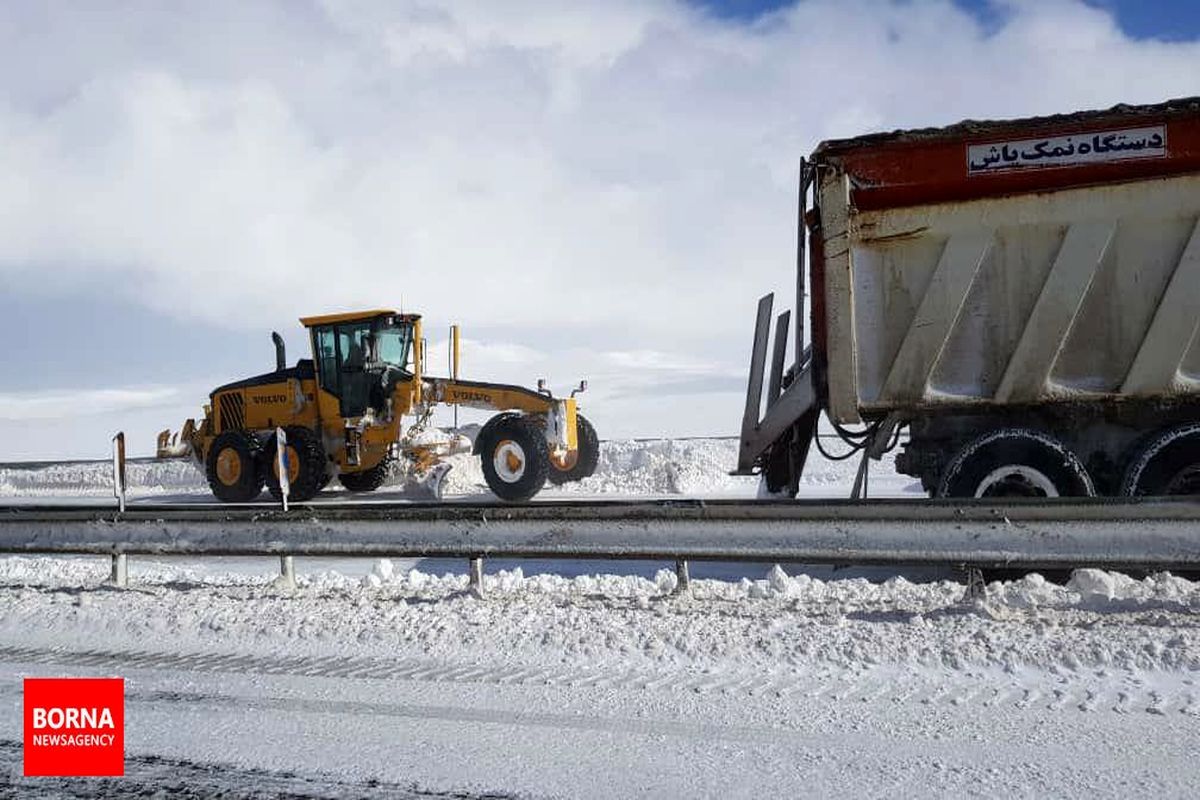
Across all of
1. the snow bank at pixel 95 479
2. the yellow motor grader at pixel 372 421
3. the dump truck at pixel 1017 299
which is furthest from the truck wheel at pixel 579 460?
the snow bank at pixel 95 479

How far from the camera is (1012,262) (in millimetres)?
6668

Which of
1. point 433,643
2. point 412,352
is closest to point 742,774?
point 433,643

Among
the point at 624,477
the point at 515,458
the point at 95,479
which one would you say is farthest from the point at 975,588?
the point at 95,479

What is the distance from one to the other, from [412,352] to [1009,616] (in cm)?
1085

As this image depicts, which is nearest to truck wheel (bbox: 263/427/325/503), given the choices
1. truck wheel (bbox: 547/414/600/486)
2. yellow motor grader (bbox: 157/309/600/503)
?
yellow motor grader (bbox: 157/309/600/503)

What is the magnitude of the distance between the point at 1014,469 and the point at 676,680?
3.67 metres

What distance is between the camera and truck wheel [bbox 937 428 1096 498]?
6469 millimetres

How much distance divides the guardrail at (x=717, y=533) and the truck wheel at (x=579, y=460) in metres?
7.81

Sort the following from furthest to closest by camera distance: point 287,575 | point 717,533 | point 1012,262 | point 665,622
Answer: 1. point 1012,262
2. point 287,575
3. point 717,533
4. point 665,622

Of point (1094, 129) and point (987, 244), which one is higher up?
point (1094, 129)

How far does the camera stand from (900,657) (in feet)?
13.7

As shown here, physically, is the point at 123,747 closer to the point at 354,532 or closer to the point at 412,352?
the point at 354,532

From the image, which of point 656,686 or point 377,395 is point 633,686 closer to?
point 656,686

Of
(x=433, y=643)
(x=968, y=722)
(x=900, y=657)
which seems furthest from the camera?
(x=433, y=643)
